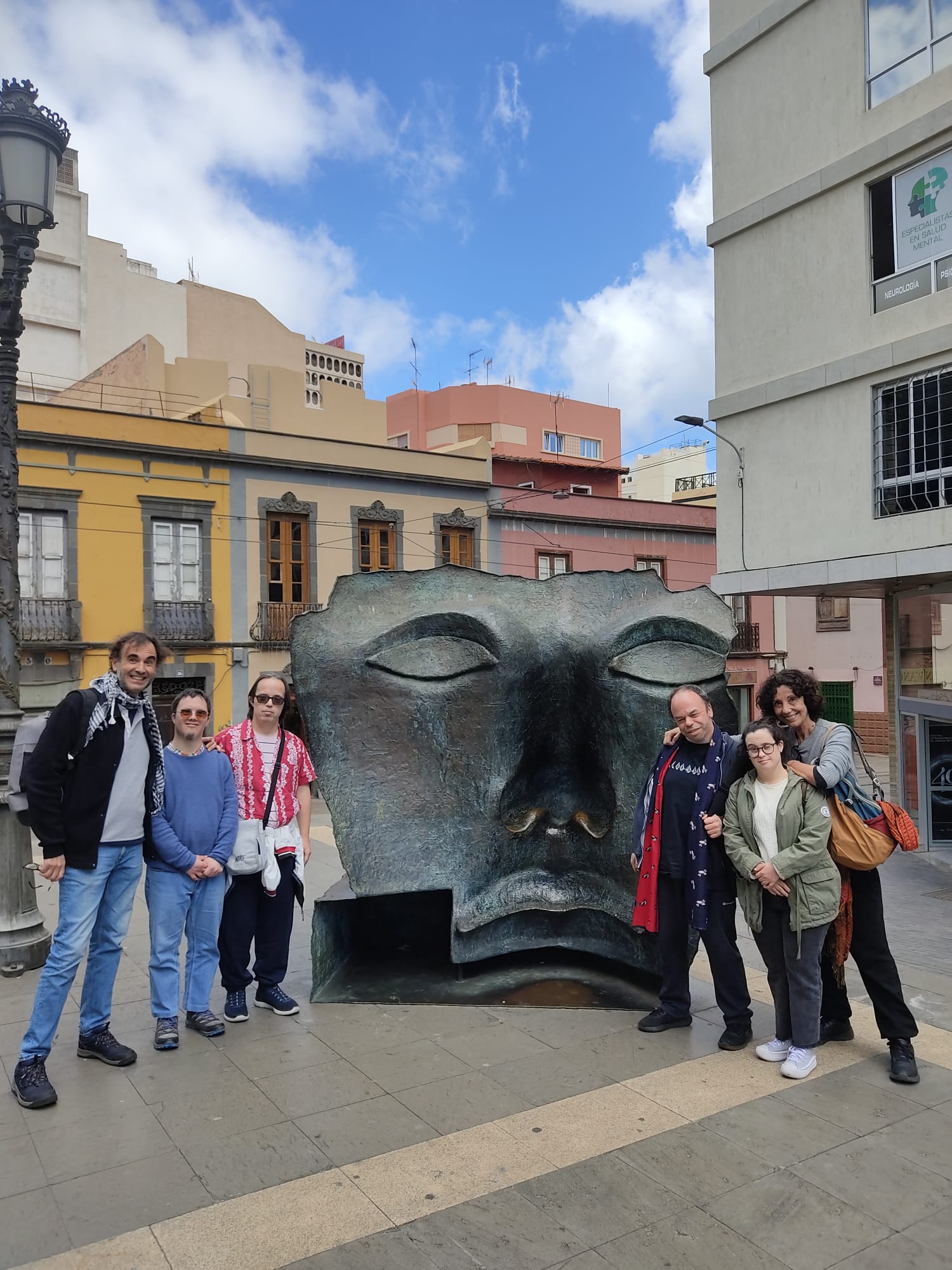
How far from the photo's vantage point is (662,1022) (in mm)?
4730

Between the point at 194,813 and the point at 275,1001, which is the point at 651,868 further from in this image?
the point at 194,813

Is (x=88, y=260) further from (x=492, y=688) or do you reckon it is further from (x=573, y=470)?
(x=492, y=688)

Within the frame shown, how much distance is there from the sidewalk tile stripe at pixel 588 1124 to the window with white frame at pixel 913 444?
932 cm

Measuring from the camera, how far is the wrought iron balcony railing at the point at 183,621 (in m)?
19.7

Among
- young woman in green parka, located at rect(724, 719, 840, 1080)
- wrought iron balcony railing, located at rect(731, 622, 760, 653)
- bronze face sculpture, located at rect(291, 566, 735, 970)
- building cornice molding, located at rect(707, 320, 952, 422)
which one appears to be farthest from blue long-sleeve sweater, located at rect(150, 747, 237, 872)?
wrought iron balcony railing, located at rect(731, 622, 760, 653)

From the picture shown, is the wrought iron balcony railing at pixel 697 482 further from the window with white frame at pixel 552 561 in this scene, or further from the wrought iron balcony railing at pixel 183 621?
the wrought iron balcony railing at pixel 183 621

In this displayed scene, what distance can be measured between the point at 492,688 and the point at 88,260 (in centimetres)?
2789

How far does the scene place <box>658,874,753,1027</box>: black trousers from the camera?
4488mm

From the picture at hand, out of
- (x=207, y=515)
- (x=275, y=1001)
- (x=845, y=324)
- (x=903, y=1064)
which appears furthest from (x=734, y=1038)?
(x=207, y=515)

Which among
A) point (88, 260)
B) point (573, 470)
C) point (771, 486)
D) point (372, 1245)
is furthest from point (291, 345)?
point (372, 1245)

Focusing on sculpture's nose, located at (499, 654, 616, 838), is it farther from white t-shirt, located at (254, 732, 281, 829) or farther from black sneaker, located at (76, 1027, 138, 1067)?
black sneaker, located at (76, 1027, 138, 1067)

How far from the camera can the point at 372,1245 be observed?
3012 mm

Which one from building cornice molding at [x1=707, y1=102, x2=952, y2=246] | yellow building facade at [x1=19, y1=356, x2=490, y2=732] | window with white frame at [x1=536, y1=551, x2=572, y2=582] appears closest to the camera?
building cornice molding at [x1=707, y1=102, x2=952, y2=246]

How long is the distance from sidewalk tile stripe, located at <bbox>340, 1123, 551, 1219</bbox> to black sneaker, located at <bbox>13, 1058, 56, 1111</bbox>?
1335mm
